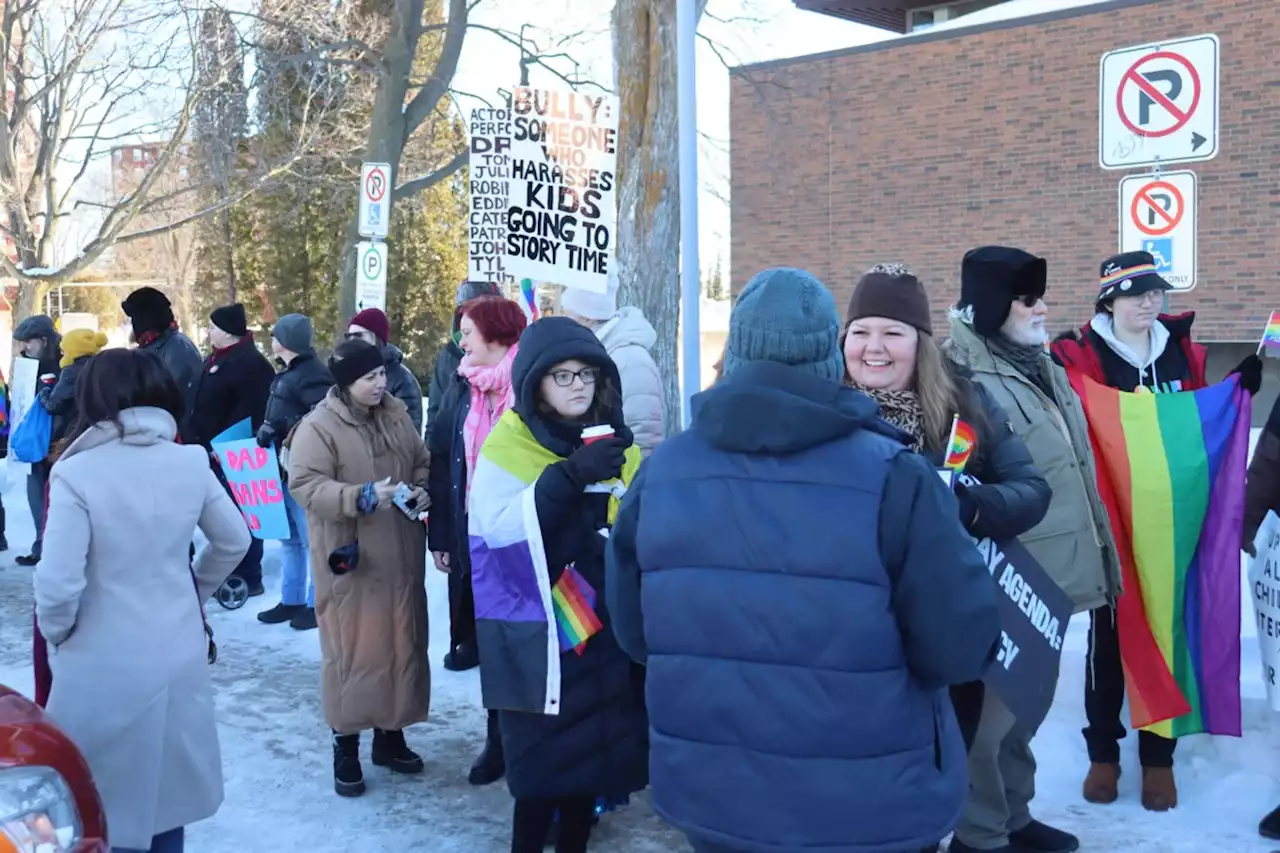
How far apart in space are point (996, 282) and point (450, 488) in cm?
239

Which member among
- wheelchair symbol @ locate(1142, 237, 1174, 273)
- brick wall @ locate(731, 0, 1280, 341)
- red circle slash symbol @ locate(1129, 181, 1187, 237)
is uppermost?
brick wall @ locate(731, 0, 1280, 341)

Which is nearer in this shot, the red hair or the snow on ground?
the snow on ground

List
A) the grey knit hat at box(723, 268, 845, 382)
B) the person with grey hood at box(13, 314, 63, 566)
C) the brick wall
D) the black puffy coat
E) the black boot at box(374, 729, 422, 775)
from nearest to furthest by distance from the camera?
the grey knit hat at box(723, 268, 845, 382) → the black puffy coat → the black boot at box(374, 729, 422, 775) → the person with grey hood at box(13, 314, 63, 566) → the brick wall

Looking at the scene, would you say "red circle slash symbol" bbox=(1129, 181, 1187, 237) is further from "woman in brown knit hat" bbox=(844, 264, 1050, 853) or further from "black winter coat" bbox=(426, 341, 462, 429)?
"black winter coat" bbox=(426, 341, 462, 429)

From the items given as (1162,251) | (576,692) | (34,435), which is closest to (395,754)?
(576,692)

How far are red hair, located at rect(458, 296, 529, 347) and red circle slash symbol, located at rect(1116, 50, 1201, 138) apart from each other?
103 inches

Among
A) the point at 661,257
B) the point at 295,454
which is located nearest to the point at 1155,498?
the point at 295,454

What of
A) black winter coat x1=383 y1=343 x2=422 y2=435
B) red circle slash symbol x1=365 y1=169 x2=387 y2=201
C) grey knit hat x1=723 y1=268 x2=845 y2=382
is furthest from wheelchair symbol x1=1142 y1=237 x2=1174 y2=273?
red circle slash symbol x1=365 y1=169 x2=387 y2=201

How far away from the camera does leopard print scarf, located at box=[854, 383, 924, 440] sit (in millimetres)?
3594

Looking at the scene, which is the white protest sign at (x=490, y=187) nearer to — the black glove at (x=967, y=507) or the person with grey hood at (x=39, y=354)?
the black glove at (x=967, y=507)

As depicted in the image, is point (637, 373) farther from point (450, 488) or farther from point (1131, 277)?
point (1131, 277)

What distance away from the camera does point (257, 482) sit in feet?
25.6

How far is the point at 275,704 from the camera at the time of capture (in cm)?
637

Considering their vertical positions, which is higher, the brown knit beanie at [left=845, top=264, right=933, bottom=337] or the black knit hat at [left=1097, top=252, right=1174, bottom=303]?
the black knit hat at [left=1097, top=252, right=1174, bottom=303]
